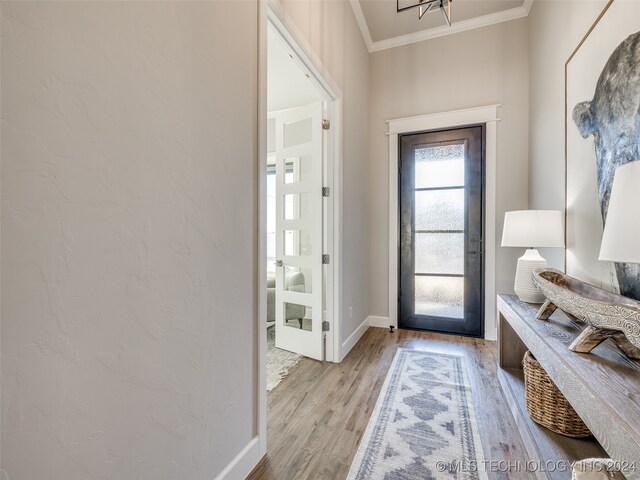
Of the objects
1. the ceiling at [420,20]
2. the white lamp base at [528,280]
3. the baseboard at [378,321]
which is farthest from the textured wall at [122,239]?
the baseboard at [378,321]

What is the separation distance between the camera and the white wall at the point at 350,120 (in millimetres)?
2215

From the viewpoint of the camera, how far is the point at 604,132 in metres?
1.62

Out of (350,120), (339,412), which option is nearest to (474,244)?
(350,120)

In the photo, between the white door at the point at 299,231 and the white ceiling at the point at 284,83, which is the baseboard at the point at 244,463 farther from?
the white ceiling at the point at 284,83

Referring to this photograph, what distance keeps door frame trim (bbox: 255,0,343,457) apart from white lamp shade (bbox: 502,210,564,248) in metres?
1.32

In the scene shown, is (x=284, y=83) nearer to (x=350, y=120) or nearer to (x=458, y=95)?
(x=350, y=120)

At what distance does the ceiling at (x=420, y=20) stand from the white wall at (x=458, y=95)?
0.25 ft

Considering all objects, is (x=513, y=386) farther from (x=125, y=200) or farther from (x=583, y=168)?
(x=125, y=200)

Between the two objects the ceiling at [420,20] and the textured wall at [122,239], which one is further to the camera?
the ceiling at [420,20]

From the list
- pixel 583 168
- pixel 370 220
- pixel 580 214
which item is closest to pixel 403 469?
pixel 580 214

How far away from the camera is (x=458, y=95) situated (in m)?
3.26

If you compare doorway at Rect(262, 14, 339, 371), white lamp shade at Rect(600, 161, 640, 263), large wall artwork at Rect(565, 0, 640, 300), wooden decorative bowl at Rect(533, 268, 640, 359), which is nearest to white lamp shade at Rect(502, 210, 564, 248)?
large wall artwork at Rect(565, 0, 640, 300)

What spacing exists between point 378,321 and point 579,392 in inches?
104

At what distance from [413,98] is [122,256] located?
3457 millimetres
